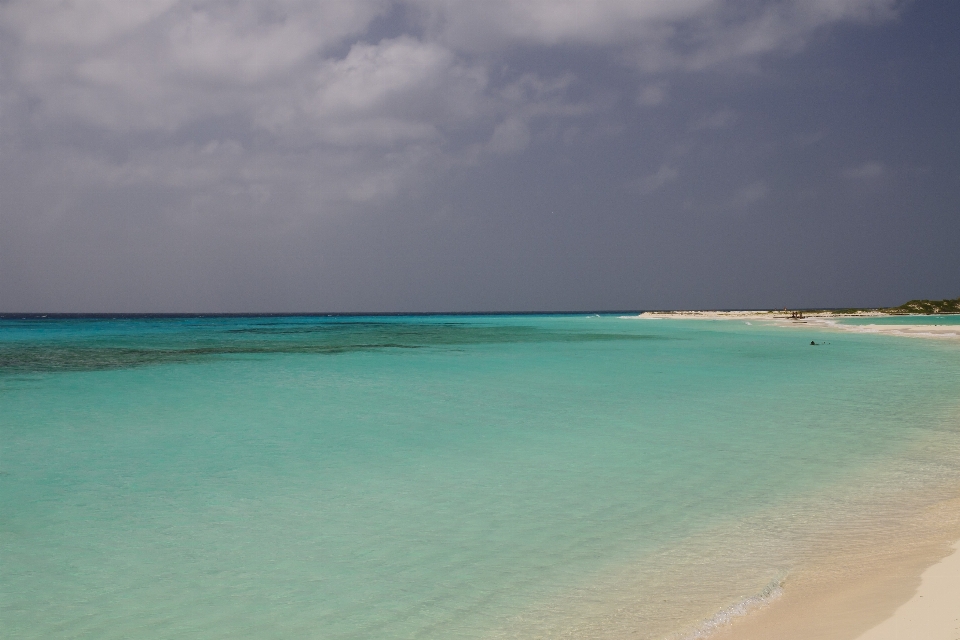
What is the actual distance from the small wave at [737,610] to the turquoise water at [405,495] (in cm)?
10

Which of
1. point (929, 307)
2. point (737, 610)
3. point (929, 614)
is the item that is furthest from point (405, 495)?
point (929, 307)

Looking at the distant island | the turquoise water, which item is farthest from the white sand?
the distant island

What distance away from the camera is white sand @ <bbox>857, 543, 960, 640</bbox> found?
338cm

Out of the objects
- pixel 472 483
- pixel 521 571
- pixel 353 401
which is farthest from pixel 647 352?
pixel 521 571

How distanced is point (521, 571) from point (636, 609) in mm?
946

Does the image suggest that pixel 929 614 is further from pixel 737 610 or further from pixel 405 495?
pixel 405 495

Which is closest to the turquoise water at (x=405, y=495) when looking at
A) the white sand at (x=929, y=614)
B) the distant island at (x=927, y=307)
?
the white sand at (x=929, y=614)

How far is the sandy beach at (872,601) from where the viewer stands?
3508 millimetres

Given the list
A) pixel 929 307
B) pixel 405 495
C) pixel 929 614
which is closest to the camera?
pixel 929 614

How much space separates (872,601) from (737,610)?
0.83m

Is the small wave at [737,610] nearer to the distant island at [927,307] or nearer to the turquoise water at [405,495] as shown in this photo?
the turquoise water at [405,495]

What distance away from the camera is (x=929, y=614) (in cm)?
361

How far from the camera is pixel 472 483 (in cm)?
723

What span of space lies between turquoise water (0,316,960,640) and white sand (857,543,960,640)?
2.88ft
